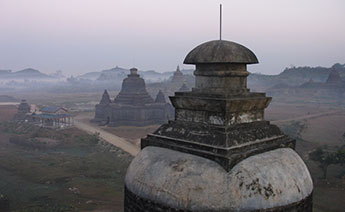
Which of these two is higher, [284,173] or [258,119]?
[258,119]

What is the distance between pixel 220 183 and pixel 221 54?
2.17 m

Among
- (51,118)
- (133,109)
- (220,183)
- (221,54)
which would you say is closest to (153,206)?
(220,183)

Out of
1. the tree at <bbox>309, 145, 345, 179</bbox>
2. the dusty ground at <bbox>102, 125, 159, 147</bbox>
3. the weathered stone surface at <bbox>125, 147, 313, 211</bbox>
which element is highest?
the weathered stone surface at <bbox>125, 147, 313, 211</bbox>

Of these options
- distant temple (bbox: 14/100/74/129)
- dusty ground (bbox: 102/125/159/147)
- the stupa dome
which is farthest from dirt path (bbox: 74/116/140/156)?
the stupa dome

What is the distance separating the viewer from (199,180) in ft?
14.2

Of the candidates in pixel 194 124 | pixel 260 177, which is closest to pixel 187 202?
pixel 260 177

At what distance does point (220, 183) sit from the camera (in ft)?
13.9

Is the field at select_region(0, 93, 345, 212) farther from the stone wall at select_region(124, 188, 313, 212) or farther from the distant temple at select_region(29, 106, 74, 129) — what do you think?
the stone wall at select_region(124, 188, 313, 212)

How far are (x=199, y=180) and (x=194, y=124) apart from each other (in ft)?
4.02

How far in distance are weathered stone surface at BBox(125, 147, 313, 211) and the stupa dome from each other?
1.65 meters

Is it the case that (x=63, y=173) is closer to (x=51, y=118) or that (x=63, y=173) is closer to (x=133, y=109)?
(x=51, y=118)

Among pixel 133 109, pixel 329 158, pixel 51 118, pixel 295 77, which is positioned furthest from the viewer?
pixel 295 77

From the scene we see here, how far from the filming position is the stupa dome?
5.11 m

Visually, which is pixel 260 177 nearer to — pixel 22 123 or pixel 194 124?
pixel 194 124
